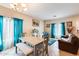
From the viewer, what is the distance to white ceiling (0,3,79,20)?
112 centimetres

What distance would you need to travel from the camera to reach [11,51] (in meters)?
1.12

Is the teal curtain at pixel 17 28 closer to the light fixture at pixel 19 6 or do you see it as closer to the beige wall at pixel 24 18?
the beige wall at pixel 24 18

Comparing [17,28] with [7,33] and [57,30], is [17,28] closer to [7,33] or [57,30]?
[7,33]

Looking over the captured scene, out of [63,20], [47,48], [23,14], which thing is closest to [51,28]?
[63,20]

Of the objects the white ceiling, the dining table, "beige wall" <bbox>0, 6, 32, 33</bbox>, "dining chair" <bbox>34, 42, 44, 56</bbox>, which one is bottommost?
"dining chair" <bbox>34, 42, 44, 56</bbox>

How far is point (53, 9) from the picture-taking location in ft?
3.78

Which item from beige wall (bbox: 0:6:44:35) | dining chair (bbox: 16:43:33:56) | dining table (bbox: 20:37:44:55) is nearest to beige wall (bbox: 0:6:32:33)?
beige wall (bbox: 0:6:44:35)

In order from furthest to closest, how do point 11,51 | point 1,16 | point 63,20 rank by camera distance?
1. point 63,20
2. point 11,51
3. point 1,16

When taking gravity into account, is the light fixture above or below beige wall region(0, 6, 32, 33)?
above

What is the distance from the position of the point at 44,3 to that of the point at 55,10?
0.20 meters

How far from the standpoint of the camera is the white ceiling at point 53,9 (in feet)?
3.67

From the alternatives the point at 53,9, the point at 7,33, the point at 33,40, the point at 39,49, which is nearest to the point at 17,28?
the point at 7,33

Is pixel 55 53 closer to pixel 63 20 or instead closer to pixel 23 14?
pixel 63 20

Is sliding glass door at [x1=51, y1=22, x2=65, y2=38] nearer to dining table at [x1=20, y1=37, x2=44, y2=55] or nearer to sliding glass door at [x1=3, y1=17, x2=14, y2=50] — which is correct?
dining table at [x1=20, y1=37, x2=44, y2=55]
